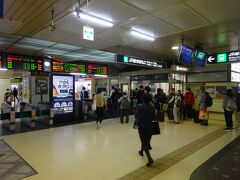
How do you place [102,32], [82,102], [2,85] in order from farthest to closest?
1. [2,85]
2. [82,102]
3. [102,32]

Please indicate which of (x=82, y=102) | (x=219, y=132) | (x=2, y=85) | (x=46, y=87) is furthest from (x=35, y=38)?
(x=2, y=85)

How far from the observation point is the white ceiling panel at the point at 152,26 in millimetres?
4534

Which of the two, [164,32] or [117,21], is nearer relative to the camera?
[117,21]

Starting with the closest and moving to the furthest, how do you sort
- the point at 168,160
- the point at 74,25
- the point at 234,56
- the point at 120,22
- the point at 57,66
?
the point at 168,160 < the point at 120,22 < the point at 74,25 < the point at 234,56 < the point at 57,66

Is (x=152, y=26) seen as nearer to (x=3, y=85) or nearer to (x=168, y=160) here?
(x=168, y=160)

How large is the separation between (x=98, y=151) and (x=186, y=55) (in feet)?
14.4

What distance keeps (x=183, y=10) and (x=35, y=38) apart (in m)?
4.56

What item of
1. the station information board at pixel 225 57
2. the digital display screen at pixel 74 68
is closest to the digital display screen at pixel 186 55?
the station information board at pixel 225 57

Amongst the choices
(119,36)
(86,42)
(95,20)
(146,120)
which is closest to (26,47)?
(86,42)

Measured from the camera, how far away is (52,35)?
18.7 feet

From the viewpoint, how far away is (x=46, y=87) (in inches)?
427

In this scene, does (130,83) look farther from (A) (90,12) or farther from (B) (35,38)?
(A) (90,12)

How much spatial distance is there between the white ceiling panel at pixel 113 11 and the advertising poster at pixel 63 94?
4.43 meters

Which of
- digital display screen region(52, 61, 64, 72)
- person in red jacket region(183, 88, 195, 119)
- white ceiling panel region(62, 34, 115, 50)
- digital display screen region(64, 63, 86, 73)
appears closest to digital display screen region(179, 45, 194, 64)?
person in red jacket region(183, 88, 195, 119)
